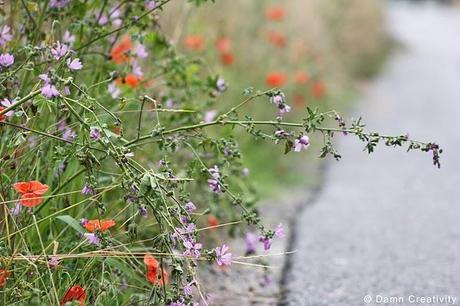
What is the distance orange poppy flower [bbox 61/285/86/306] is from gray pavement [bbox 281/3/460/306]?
119 cm

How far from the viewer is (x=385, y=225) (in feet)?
15.5

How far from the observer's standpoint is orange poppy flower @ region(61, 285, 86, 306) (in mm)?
2205

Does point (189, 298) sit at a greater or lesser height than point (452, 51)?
lesser

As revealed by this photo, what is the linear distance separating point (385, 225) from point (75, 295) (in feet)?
9.16

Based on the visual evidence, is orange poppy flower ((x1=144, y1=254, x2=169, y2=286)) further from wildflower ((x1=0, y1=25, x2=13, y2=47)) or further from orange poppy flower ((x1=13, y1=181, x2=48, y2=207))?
wildflower ((x1=0, y1=25, x2=13, y2=47))

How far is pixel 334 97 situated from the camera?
8.86 m

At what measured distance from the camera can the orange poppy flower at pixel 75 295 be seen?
7.23ft

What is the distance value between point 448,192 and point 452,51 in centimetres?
1212

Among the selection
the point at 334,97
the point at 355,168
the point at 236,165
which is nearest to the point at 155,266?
the point at 236,165

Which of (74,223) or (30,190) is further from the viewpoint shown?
(74,223)

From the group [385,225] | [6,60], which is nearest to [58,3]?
[6,60]

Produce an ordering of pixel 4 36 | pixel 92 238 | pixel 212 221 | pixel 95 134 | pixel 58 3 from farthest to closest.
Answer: pixel 212 221, pixel 58 3, pixel 4 36, pixel 92 238, pixel 95 134

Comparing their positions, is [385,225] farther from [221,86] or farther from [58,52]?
[58,52]

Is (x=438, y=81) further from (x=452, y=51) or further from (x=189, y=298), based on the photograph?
(x=189, y=298)
